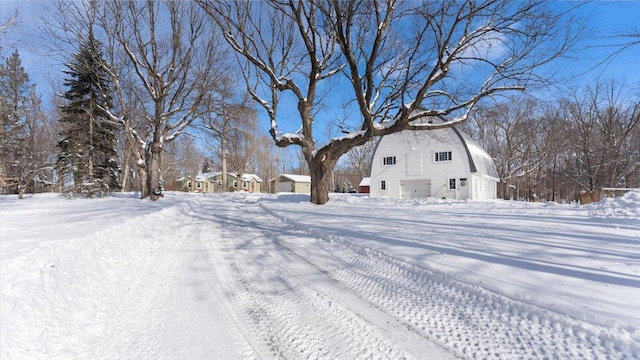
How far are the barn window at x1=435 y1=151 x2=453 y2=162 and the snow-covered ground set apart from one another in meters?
19.2

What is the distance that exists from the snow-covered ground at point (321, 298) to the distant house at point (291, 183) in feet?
161

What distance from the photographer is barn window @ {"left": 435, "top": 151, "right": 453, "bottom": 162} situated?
78.2ft

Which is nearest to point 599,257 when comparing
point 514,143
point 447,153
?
point 447,153

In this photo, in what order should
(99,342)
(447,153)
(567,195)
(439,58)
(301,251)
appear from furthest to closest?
(567,195) < (447,153) < (439,58) < (301,251) < (99,342)

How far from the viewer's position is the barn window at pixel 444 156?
2384 cm

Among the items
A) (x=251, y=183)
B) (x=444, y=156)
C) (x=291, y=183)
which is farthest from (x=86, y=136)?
(x=251, y=183)

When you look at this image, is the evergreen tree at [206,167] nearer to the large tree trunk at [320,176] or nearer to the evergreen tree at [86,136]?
the evergreen tree at [86,136]

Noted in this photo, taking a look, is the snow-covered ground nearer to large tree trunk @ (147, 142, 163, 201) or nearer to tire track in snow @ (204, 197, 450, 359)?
tire track in snow @ (204, 197, 450, 359)

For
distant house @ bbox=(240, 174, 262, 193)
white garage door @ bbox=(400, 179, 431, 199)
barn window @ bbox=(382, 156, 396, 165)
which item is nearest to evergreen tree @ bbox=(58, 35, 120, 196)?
barn window @ bbox=(382, 156, 396, 165)

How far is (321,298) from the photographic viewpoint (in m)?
3.25

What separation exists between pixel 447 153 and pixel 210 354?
25.2 meters

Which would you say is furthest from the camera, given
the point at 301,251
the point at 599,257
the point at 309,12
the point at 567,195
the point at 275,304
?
the point at 567,195

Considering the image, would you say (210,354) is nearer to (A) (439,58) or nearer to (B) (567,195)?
(A) (439,58)

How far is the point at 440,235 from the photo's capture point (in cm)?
604
